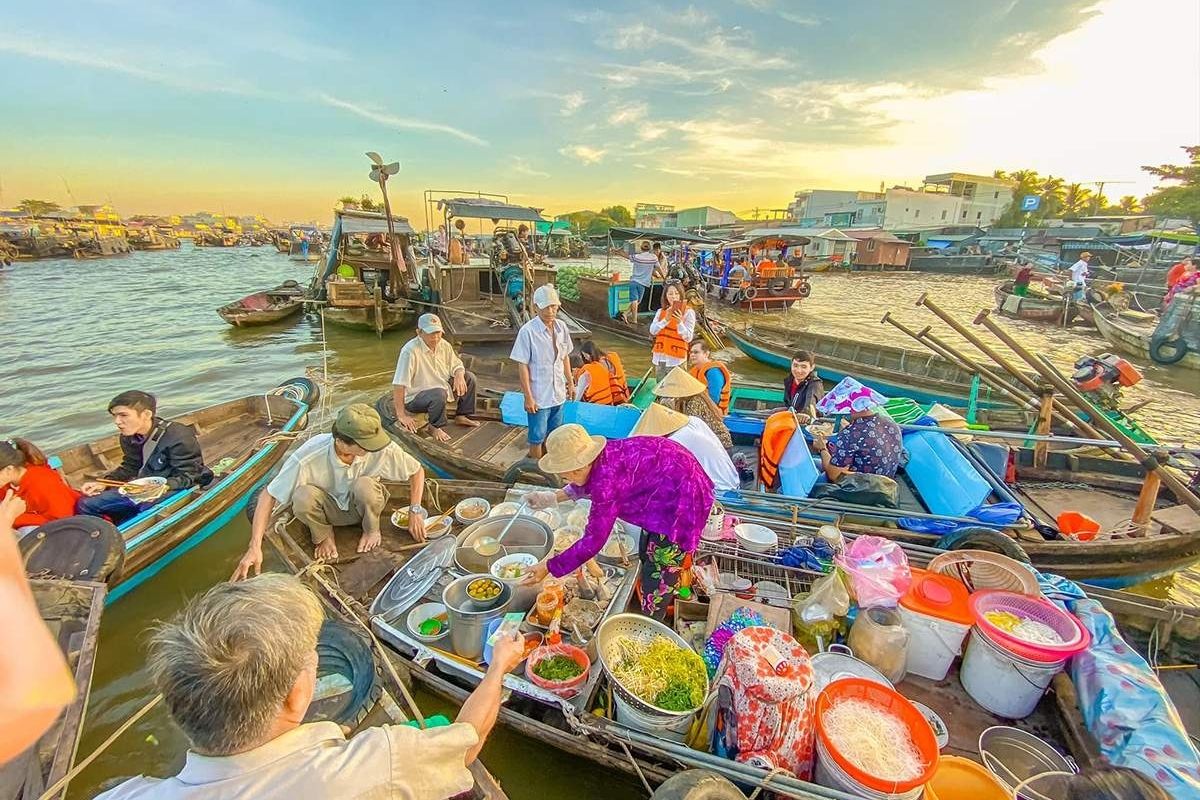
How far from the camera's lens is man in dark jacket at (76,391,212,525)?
5078 millimetres

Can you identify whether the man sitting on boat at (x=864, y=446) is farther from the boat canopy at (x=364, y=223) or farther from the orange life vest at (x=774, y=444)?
the boat canopy at (x=364, y=223)

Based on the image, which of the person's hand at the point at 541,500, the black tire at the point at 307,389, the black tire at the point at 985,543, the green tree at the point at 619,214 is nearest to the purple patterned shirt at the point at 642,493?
the person's hand at the point at 541,500

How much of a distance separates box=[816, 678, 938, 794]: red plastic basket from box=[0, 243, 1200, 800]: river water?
1483 millimetres

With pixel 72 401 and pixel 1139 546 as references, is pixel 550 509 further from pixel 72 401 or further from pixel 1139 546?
pixel 72 401

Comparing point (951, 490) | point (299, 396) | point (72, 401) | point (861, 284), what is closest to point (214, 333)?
point (72, 401)

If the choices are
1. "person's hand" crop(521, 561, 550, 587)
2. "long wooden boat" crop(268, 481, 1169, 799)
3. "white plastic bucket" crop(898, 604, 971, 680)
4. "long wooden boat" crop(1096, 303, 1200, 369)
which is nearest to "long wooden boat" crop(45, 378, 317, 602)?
"long wooden boat" crop(268, 481, 1169, 799)

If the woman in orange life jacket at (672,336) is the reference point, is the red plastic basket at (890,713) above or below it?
below

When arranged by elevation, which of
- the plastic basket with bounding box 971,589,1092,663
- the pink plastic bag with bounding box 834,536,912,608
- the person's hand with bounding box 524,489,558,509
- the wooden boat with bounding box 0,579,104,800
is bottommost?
the wooden boat with bounding box 0,579,104,800

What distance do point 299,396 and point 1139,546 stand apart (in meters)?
11.6

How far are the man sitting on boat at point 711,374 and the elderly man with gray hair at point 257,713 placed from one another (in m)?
6.09

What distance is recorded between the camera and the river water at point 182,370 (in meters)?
3.97

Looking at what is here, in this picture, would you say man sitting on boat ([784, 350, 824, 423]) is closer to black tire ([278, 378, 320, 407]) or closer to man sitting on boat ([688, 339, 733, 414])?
man sitting on boat ([688, 339, 733, 414])

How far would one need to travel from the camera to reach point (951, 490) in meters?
5.18

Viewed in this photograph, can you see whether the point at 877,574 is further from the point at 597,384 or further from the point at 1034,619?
the point at 597,384
